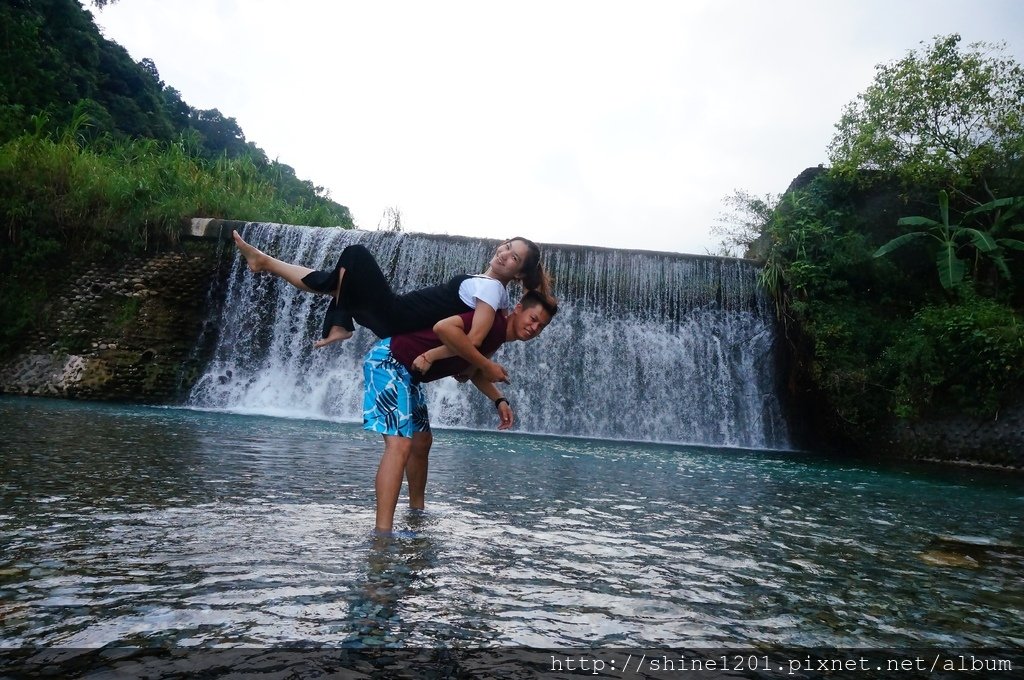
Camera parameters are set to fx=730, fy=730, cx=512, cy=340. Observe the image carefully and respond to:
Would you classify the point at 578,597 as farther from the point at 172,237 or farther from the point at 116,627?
the point at 172,237

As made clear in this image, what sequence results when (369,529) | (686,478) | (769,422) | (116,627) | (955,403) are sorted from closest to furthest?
(116,627)
(369,529)
(686,478)
(955,403)
(769,422)

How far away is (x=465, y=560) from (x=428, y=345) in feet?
3.40

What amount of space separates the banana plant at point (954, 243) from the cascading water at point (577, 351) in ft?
9.57

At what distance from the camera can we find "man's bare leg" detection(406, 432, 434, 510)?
12.3 ft

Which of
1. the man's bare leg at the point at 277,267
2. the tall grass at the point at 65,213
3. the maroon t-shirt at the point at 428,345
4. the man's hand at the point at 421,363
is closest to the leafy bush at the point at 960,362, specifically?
the maroon t-shirt at the point at 428,345

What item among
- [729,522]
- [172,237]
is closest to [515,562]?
[729,522]

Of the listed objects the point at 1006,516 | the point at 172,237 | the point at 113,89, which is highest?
the point at 113,89

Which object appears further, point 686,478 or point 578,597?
point 686,478

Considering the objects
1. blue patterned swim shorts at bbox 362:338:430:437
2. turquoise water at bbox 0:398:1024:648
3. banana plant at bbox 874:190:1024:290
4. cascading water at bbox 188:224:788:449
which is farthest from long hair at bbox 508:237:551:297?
banana plant at bbox 874:190:1024:290

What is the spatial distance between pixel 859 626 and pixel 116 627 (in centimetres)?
230

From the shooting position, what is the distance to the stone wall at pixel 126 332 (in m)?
13.8

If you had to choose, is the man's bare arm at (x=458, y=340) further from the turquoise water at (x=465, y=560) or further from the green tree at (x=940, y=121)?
the green tree at (x=940, y=121)

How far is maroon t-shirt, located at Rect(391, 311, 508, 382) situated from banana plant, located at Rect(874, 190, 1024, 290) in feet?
41.2

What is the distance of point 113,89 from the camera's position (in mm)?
34188
